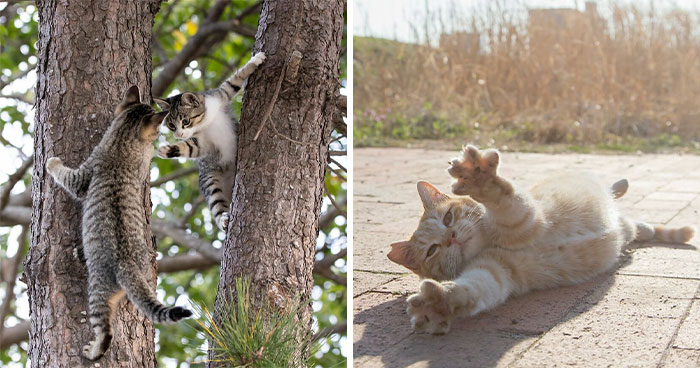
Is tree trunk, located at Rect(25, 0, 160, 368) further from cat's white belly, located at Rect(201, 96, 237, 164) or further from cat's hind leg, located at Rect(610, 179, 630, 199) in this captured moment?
cat's hind leg, located at Rect(610, 179, 630, 199)

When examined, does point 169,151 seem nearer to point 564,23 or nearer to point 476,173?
point 476,173

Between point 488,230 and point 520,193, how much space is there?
0.60ft

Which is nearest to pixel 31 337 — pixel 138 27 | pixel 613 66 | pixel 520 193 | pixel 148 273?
pixel 148 273

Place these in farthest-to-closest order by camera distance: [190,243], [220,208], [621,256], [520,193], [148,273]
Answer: [190,243]
[621,256]
[220,208]
[520,193]
[148,273]

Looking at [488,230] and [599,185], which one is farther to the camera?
[599,185]

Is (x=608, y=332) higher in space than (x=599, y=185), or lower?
lower

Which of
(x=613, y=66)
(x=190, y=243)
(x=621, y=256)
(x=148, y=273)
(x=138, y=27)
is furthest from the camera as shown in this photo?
(x=613, y=66)

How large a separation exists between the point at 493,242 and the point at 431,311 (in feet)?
1.62

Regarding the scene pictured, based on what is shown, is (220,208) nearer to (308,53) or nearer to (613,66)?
(308,53)

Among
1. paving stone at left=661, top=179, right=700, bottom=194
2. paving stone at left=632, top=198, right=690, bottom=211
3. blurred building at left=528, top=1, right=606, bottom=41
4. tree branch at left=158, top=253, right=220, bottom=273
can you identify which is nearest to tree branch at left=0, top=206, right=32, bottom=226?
tree branch at left=158, top=253, right=220, bottom=273

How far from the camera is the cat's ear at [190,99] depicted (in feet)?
8.75

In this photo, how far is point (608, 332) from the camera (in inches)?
85.7

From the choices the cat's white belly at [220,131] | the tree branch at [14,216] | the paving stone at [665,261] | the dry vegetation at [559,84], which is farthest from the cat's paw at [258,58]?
the dry vegetation at [559,84]

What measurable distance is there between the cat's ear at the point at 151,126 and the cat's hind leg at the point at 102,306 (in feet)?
1.34
